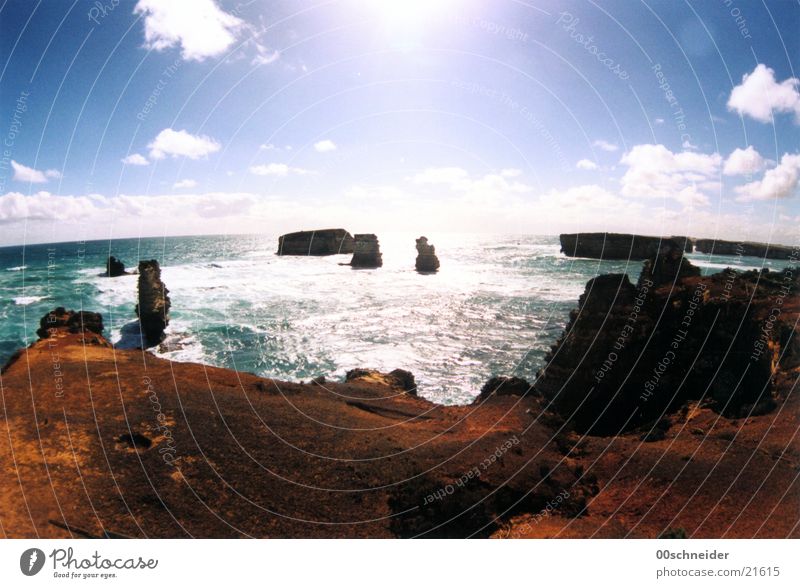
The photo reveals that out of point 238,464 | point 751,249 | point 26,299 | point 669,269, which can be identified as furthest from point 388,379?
point 751,249

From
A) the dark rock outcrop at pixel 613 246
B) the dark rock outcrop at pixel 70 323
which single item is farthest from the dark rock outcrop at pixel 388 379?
the dark rock outcrop at pixel 613 246

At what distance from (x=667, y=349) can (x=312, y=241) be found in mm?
88359

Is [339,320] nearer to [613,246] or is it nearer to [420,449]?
[420,449]

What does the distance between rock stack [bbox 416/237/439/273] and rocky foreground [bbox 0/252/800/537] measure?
52.9 m

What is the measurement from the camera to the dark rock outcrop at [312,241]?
9362cm

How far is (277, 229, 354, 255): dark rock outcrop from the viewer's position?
307ft

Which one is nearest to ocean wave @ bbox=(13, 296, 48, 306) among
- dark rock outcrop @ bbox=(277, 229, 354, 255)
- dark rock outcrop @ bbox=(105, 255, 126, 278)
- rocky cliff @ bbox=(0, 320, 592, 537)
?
dark rock outcrop @ bbox=(105, 255, 126, 278)

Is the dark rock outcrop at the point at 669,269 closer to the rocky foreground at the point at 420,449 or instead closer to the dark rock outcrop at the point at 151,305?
the rocky foreground at the point at 420,449

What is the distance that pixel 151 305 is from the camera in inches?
1167

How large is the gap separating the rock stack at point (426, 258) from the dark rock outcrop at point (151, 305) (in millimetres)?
42600

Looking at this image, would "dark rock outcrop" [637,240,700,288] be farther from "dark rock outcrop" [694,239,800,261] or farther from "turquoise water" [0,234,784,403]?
"dark rock outcrop" [694,239,800,261]

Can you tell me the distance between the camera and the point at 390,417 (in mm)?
11852

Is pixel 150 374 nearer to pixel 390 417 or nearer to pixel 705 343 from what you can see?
pixel 390 417
